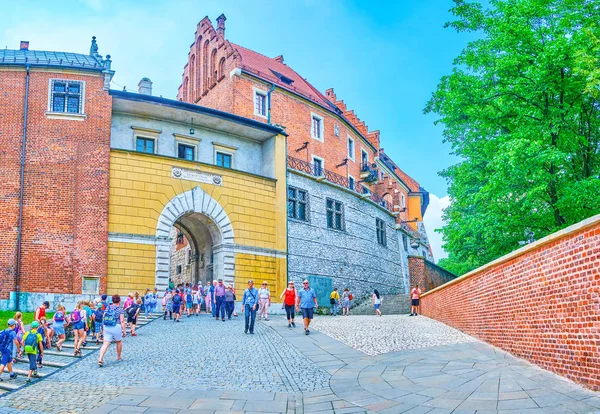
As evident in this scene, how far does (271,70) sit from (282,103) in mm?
4070

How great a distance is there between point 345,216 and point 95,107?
711 inches

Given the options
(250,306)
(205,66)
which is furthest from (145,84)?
(250,306)

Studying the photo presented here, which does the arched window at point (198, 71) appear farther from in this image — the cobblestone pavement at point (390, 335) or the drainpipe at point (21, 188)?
the cobblestone pavement at point (390, 335)

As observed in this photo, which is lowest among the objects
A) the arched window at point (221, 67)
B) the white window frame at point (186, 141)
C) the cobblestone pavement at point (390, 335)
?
the cobblestone pavement at point (390, 335)

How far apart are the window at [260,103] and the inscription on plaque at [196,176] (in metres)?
9.78

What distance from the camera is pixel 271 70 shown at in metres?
41.7

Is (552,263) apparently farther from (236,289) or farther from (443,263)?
(443,263)

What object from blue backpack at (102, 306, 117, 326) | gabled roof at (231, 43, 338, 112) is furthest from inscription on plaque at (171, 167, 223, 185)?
blue backpack at (102, 306, 117, 326)

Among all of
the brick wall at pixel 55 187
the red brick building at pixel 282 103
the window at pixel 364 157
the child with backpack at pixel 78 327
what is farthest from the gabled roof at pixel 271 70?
the child with backpack at pixel 78 327

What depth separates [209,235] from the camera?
30375 millimetres

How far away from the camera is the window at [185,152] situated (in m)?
29.3

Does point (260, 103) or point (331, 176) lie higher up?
point (260, 103)

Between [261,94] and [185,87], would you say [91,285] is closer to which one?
[261,94]

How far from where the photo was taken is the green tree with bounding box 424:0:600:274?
17656 millimetres
